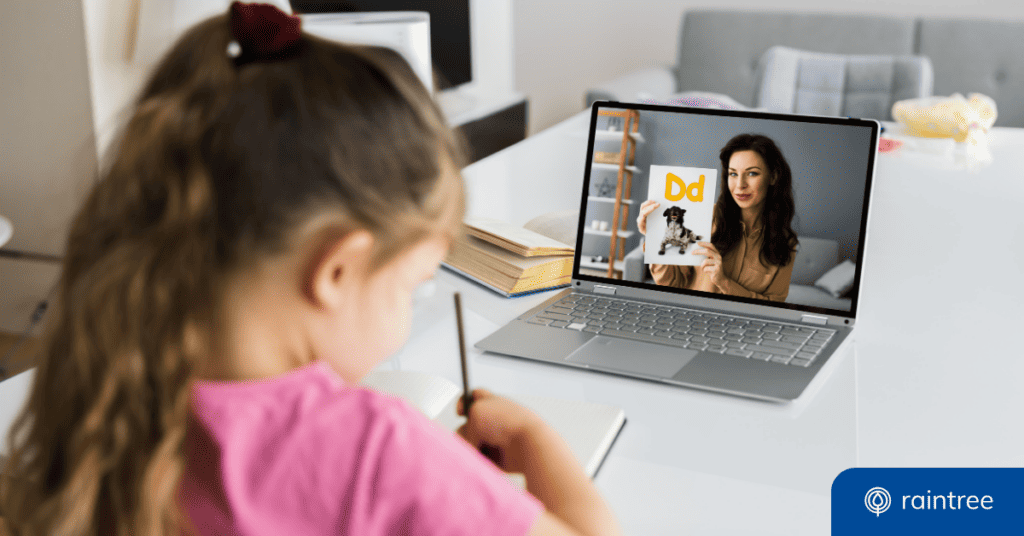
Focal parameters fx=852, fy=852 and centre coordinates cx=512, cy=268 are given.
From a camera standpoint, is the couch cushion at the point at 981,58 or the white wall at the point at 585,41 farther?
the white wall at the point at 585,41

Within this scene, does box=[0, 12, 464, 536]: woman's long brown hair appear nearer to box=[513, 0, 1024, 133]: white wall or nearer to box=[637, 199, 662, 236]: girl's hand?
box=[637, 199, 662, 236]: girl's hand

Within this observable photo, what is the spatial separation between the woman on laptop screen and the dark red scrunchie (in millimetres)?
603

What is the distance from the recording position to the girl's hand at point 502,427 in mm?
610

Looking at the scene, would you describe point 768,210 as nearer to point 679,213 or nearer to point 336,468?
point 679,213

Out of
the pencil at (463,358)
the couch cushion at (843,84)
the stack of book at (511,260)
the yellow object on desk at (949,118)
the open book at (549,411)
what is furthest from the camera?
the couch cushion at (843,84)

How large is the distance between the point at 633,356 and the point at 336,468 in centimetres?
47

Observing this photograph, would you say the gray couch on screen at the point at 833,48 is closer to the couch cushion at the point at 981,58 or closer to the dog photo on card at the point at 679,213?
the couch cushion at the point at 981,58

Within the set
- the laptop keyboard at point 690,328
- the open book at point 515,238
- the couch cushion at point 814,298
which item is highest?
the open book at point 515,238

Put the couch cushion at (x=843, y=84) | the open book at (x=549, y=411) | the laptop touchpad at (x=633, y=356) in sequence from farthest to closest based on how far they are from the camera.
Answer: the couch cushion at (x=843, y=84) < the laptop touchpad at (x=633, y=356) < the open book at (x=549, y=411)

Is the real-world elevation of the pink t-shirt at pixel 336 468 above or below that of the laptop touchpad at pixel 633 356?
above

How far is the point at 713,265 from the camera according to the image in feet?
3.15

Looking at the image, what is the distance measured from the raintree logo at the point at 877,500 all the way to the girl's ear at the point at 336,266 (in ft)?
1.45

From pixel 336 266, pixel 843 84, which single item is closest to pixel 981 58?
pixel 843 84

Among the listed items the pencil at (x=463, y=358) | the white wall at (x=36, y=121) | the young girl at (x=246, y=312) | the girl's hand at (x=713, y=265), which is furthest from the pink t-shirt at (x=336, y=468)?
the white wall at (x=36, y=121)
